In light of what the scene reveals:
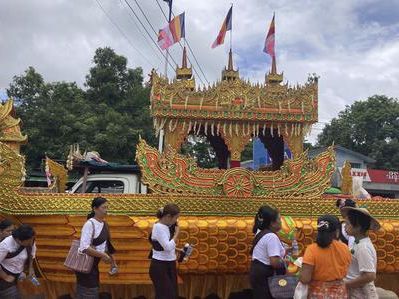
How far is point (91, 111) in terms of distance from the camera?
2012 centimetres

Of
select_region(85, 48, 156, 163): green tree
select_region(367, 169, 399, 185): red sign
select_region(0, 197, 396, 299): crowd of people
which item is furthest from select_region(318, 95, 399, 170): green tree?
select_region(0, 197, 396, 299): crowd of people

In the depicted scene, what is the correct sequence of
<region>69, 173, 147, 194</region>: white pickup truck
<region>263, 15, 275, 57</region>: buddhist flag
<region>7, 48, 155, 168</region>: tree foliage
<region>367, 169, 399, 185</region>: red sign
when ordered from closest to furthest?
<region>69, 173, 147, 194</region>: white pickup truck
<region>263, 15, 275, 57</region>: buddhist flag
<region>7, 48, 155, 168</region>: tree foliage
<region>367, 169, 399, 185</region>: red sign

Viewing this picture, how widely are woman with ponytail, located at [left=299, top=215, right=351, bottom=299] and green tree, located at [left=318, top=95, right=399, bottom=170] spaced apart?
32.6m

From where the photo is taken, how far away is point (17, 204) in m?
5.96

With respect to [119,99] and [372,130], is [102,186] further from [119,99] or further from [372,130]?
[372,130]

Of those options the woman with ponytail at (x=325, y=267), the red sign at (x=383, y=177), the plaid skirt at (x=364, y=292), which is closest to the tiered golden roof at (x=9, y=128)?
the woman with ponytail at (x=325, y=267)

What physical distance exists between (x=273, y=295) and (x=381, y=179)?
26.6 metres

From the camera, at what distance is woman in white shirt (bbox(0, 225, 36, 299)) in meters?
4.29

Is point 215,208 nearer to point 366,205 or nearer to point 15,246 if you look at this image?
point 366,205

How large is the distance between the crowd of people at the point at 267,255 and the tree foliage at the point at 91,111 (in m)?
13.9

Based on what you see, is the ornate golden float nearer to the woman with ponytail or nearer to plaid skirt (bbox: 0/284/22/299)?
plaid skirt (bbox: 0/284/22/299)

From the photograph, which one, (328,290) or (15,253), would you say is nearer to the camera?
(328,290)

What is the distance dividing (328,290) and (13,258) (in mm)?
2916

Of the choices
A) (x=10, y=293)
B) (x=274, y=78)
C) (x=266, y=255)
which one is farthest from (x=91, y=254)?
(x=274, y=78)
